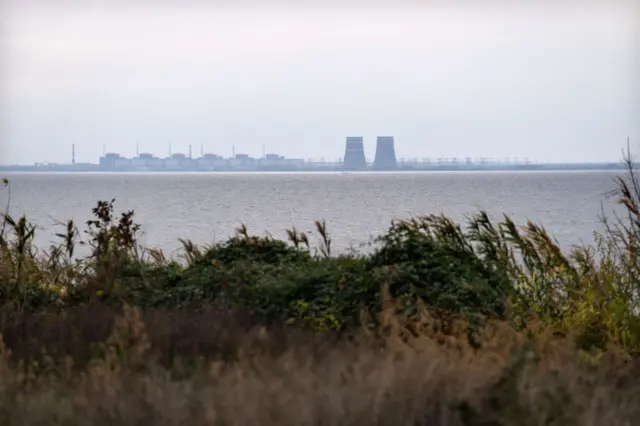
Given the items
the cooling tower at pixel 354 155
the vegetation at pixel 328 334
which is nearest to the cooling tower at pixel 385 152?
the cooling tower at pixel 354 155

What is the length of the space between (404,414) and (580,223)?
47.1 metres

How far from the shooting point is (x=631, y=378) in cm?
480

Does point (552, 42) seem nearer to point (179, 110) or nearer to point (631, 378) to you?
point (631, 378)

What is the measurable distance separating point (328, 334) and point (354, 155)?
421ft

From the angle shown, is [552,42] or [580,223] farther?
[580,223]

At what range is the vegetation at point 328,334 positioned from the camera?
3.88m

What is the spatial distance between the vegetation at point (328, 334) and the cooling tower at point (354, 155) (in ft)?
401

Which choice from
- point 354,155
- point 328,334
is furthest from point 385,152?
point 328,334

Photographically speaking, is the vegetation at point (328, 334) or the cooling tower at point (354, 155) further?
the cooling tower at point (354, 155)

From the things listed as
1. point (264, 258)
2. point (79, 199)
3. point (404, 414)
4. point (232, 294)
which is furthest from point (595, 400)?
point (79, 199)

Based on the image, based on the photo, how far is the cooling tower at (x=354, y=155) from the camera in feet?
436

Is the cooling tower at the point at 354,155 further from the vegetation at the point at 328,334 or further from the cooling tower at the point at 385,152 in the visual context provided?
the vegetation at the point at 328,334

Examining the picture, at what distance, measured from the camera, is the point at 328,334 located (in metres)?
6.30

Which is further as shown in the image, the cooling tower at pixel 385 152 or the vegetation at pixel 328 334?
the cooling tower at pixel 385 152
